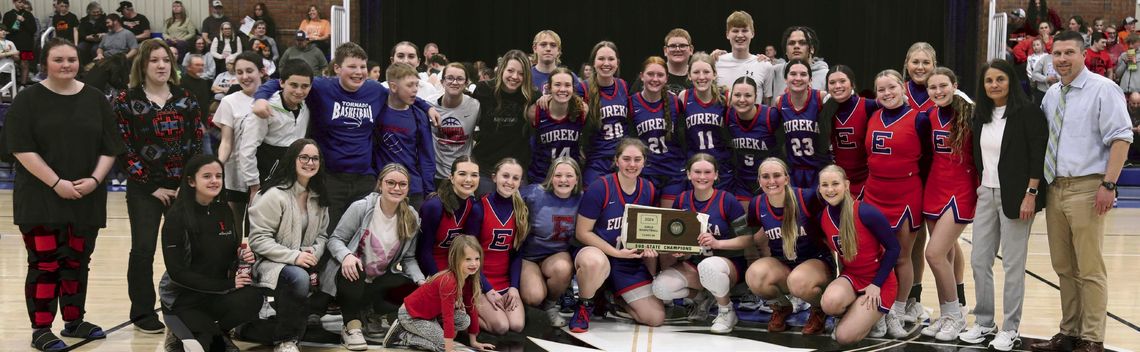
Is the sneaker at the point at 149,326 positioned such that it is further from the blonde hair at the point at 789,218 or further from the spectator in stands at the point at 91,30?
the spectator in stands at the point at 91,30

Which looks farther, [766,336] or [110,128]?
[766,336]

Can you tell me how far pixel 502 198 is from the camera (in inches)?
217

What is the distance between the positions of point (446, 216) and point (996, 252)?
265cm

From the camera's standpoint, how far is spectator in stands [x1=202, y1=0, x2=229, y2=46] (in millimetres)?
14773

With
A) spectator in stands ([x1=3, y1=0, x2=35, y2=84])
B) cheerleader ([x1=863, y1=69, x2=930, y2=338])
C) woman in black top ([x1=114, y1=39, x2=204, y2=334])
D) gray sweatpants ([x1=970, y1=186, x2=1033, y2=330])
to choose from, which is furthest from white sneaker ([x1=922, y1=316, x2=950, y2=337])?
spectator in stands ([x1=3, y1=0, x2=35, y2=84])

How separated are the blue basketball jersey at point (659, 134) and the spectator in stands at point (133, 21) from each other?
36.8ft

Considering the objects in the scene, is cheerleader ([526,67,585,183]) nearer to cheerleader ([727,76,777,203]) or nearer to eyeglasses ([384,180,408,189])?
cheerleader ([727,76,777,203])

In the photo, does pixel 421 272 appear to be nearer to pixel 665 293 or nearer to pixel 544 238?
pixel 544 238

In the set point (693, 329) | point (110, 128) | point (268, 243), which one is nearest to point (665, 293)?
point (693, 329)

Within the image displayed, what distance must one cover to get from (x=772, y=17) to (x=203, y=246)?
1213 cm

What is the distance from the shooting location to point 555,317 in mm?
5668

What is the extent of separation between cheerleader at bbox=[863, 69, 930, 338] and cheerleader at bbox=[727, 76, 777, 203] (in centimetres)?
62

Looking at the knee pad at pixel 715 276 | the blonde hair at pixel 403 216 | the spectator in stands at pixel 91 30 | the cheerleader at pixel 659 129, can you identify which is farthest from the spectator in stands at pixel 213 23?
the knee pad at pixel 715 276

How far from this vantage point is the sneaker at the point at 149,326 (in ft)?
17.6
